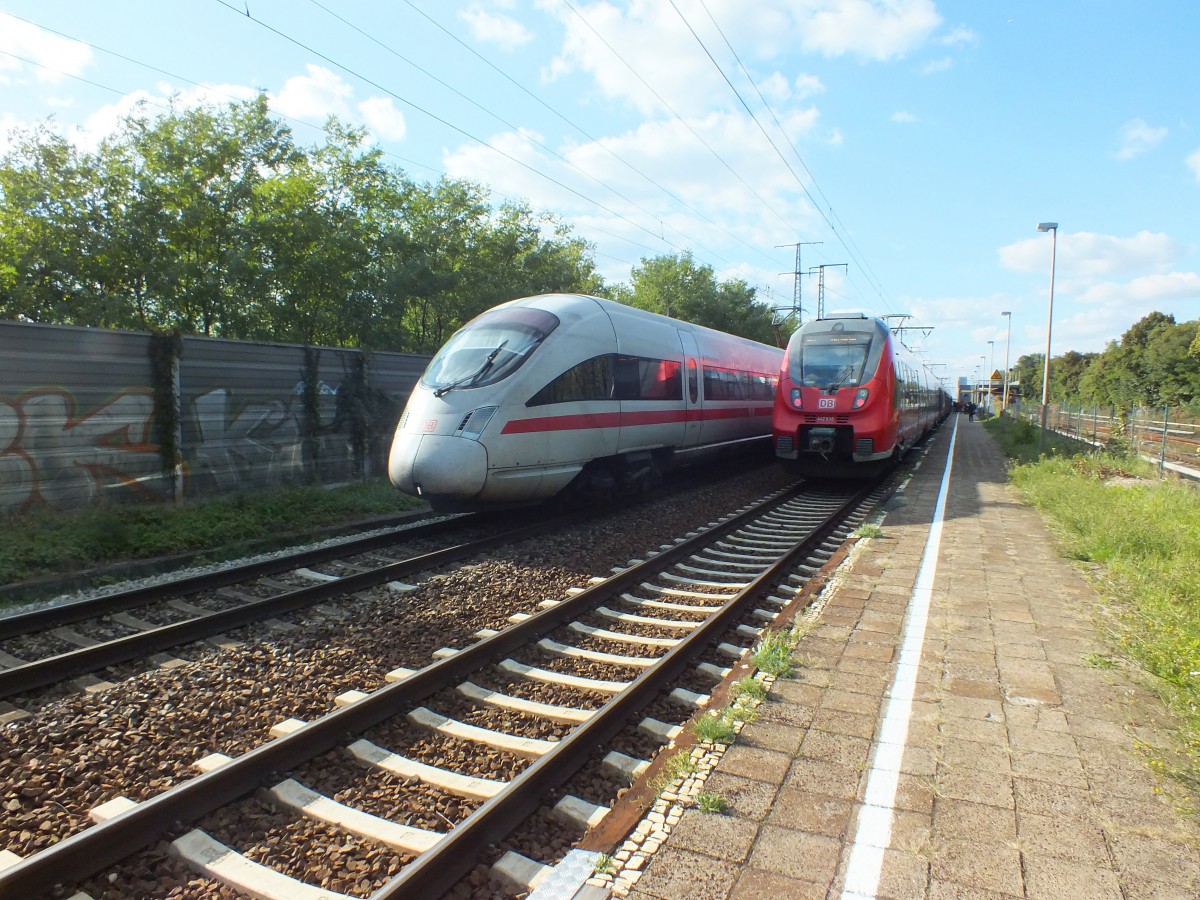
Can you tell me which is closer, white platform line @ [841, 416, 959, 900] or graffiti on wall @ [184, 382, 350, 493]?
white platform line @ [841, 416, 959, 900]

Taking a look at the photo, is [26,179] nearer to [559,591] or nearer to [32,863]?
[559,591]

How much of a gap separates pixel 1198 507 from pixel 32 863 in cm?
1043

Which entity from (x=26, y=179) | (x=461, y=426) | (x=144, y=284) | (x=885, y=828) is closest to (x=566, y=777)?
(x=885, y=828)

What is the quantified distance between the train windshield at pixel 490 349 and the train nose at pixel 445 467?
70cm

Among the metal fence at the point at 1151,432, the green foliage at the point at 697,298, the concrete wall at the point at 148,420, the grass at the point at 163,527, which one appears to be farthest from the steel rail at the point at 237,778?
the green foliage at the point at 697,298

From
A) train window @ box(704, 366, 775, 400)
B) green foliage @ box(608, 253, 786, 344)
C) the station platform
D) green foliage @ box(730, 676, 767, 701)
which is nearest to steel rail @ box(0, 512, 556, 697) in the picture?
green foliage @ box(730, 676, 767, 701)

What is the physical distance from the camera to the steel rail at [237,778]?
8.44 ft

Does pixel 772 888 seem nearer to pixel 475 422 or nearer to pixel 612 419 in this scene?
pixel 475 422

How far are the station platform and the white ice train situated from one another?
418 cm

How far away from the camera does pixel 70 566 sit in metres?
7.14

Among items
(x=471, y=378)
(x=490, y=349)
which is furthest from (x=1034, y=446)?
(x=471, y=378)

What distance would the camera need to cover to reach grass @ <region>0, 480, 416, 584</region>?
7098 millimetres

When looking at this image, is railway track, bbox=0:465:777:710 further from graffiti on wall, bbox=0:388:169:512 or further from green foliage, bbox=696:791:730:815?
green foliage, bbox=696:791:730:815

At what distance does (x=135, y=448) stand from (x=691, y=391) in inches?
329
